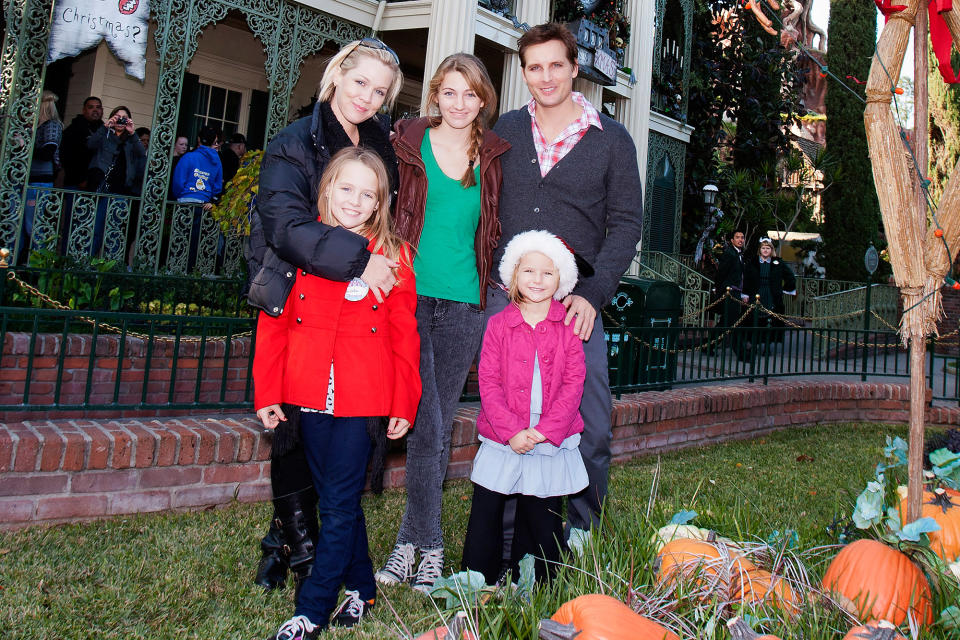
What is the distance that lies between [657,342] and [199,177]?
550cm

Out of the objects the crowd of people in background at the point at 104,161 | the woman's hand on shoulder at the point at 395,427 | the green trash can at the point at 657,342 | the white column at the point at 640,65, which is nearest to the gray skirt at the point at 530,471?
the woman's hand on shoulder at the point at 395,427

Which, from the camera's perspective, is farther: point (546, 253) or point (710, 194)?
point (710, 194)

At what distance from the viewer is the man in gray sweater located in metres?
2.71

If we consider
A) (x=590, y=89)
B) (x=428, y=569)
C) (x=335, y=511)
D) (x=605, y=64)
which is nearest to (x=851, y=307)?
(x=590, y=89)

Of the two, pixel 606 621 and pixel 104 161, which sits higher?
pixel 104 161

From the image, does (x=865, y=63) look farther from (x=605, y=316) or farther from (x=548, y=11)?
(x=605, y=316)

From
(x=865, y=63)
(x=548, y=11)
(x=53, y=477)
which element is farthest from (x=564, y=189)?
(x=865, y=63)

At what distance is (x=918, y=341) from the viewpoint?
7.76 ft

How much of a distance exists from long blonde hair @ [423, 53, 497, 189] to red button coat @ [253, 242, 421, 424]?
0.56m

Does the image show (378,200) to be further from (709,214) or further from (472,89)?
(709,214)

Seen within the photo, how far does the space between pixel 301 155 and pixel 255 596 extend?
1484 millimetres

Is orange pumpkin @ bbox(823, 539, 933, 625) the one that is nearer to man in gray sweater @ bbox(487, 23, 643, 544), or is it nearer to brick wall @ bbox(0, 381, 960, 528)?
man in gray sweater @ bbox(487, 23, 643, 544)

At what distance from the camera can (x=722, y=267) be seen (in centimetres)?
1148

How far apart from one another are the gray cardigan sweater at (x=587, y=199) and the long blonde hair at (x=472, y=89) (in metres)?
0.15
